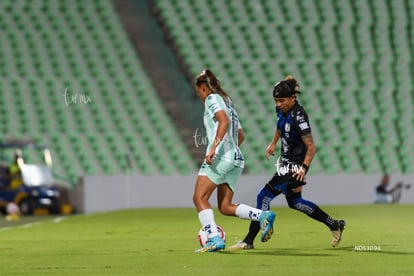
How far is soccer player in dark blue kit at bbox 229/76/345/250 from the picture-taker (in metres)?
9.79

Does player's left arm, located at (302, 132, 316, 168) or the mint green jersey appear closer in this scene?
the mint green jersey

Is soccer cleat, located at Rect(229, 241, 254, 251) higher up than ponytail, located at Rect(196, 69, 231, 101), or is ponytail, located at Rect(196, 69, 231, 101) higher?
ponytail, located at Rect(196, 69, 231, 101)

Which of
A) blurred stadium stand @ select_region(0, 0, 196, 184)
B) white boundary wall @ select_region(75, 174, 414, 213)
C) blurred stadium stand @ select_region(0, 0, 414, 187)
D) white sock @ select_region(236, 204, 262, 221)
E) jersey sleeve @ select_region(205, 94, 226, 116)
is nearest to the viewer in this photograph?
jersey sleeve @ select_region(205, 94, 226, 116)

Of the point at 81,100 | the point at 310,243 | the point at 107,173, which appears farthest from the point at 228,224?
the point at 81,100

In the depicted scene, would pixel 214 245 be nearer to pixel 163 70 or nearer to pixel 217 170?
pixel 217 170

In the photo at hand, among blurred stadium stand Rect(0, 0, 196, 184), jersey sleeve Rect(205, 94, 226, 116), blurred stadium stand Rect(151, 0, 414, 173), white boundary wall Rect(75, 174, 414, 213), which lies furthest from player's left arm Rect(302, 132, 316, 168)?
blurred stadium stand Rect(151, 0, 414, 173)

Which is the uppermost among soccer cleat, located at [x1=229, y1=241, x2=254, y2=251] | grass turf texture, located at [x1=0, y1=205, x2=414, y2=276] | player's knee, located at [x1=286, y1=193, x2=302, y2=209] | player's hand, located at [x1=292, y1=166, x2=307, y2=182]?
player's hand, located at [x1=292, y1=166, x2=307, y2=182]

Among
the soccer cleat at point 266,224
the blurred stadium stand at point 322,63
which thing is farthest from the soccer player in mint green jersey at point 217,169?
the blurred stadium stand at point 322,63

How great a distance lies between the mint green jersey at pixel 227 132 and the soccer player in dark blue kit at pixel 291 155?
1.48 ft

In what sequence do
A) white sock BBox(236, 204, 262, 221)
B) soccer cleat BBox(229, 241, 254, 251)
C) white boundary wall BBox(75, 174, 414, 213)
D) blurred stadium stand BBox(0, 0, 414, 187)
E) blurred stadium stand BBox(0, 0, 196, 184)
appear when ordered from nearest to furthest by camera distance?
1. white sock BBox(236, 204, 262, 221)
2. soccer cleat BBox(229, 241, 254, 251)
3. white boundary wall BBox(75, 174, 414, 213)
4. blurred stadium stand BBox(0, 0, 196, 184)
5. blurred stadium stand BBox(0, 0, 414, 187)

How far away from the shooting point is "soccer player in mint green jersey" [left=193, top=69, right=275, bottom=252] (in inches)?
378

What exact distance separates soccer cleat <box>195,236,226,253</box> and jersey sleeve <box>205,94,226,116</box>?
1.14 meters

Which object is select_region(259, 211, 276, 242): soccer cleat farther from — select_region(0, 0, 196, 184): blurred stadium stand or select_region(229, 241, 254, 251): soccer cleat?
select_region(0, 0, 196, 184): blurred stadium stand

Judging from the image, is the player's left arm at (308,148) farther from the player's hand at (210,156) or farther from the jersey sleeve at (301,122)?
the player's hand at (210,156)
